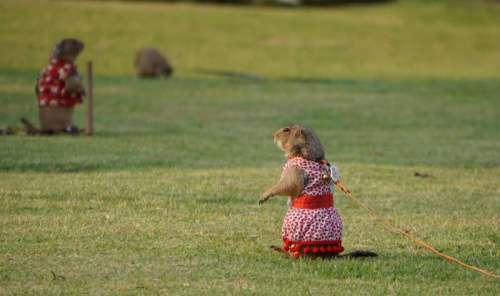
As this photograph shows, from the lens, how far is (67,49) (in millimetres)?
12664

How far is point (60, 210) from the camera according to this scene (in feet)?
25.1

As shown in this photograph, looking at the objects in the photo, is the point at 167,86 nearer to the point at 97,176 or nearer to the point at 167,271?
the point at 97,176

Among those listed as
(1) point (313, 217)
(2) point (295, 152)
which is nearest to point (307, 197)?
(1) point (313, 217)

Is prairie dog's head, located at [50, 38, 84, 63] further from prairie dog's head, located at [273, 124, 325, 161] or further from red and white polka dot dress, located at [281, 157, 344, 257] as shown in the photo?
red and white polka dot dress, located at [281, 157, 344, 257]

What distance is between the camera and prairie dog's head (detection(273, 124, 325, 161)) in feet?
20.1

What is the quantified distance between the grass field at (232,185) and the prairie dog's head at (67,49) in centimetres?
131

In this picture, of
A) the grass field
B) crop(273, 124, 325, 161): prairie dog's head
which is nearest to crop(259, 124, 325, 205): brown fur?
crop(273, 124, 325, 161): prairie dog's head

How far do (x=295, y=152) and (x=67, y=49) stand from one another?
293 inches

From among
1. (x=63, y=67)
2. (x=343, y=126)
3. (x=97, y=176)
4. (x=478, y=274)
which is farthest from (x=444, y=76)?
(x=478, y=274)

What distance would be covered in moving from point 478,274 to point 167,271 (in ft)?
7.73

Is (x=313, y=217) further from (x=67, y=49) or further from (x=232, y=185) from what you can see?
(x=67, y=49)

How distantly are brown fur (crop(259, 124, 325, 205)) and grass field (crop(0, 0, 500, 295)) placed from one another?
58 cm

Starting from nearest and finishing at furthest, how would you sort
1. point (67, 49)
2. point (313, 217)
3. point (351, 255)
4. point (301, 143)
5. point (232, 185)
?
point (313, 217) → point (301, 143) → point (351, 255) → point (232, 185) → point (67, 49)

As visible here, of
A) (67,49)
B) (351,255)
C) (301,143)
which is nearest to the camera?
(301,143)
